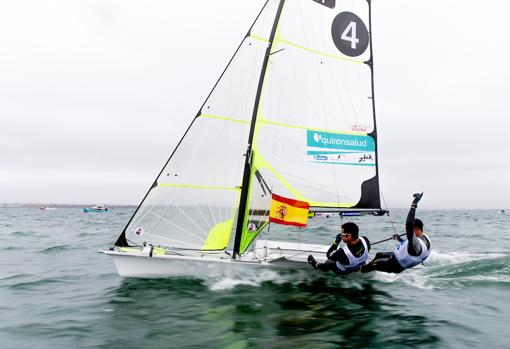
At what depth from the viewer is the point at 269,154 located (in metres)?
9.76

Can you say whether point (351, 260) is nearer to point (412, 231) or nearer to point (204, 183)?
point (412, 231)

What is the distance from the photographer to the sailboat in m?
9.33

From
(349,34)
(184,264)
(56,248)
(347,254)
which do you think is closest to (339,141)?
(349,34)

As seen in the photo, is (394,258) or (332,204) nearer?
(394,258)

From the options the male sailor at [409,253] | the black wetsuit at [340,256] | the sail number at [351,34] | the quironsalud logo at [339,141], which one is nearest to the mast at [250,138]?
the quironsalud logo at [339,141]

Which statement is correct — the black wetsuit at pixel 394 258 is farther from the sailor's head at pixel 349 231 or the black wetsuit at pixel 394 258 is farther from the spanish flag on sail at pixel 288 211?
the spanish flag on sail at pixel 288 211

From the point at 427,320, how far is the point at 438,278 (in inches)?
155

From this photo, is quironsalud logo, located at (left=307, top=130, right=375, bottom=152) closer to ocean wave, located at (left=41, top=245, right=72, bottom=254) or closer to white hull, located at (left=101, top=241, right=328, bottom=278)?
white hull, located at (left=101, top=241, right=328, bottom=278)

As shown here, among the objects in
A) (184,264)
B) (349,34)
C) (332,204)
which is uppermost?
(349,34)

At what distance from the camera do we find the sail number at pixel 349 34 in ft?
34.3

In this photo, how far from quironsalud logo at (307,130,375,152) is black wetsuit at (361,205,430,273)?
9.63 feet

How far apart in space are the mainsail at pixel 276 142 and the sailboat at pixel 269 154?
0.03 m

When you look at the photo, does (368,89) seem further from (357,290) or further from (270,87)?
(357,290)

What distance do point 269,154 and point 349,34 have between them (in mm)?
4025
